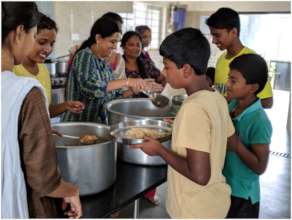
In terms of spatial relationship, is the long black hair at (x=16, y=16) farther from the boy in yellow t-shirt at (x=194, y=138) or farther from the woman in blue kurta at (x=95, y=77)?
the woman in blue kurta at (x=95, y=77)

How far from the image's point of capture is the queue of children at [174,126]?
0.62 meters

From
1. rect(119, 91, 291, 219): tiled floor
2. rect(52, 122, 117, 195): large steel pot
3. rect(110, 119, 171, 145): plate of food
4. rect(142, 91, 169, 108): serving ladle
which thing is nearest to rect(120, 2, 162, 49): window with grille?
rect(119, 91, 291, 219): tiled floor

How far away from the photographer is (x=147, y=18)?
5480 millimetres

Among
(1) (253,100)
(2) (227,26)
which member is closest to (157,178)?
(1) (253,100)

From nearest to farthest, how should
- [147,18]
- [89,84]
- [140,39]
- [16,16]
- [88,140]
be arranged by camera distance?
1. [16,16]
2. [88,140]
3. [89,84]
4. [140,39]
5. [147,18]

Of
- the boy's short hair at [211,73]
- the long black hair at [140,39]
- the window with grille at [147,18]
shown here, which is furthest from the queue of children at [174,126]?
the window with grille at [147,18]

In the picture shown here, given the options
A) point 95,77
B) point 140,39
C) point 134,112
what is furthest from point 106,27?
point 140,39

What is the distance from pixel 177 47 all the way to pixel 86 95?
725mm

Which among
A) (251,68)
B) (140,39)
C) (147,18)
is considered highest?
(147,18)

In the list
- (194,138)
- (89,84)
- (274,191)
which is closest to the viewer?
(194,138)

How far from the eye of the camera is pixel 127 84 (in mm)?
1391

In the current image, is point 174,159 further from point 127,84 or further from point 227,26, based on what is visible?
point 227,26

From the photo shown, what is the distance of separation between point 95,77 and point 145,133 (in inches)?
19.3

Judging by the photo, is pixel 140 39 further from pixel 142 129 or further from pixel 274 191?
pixel 274 191
